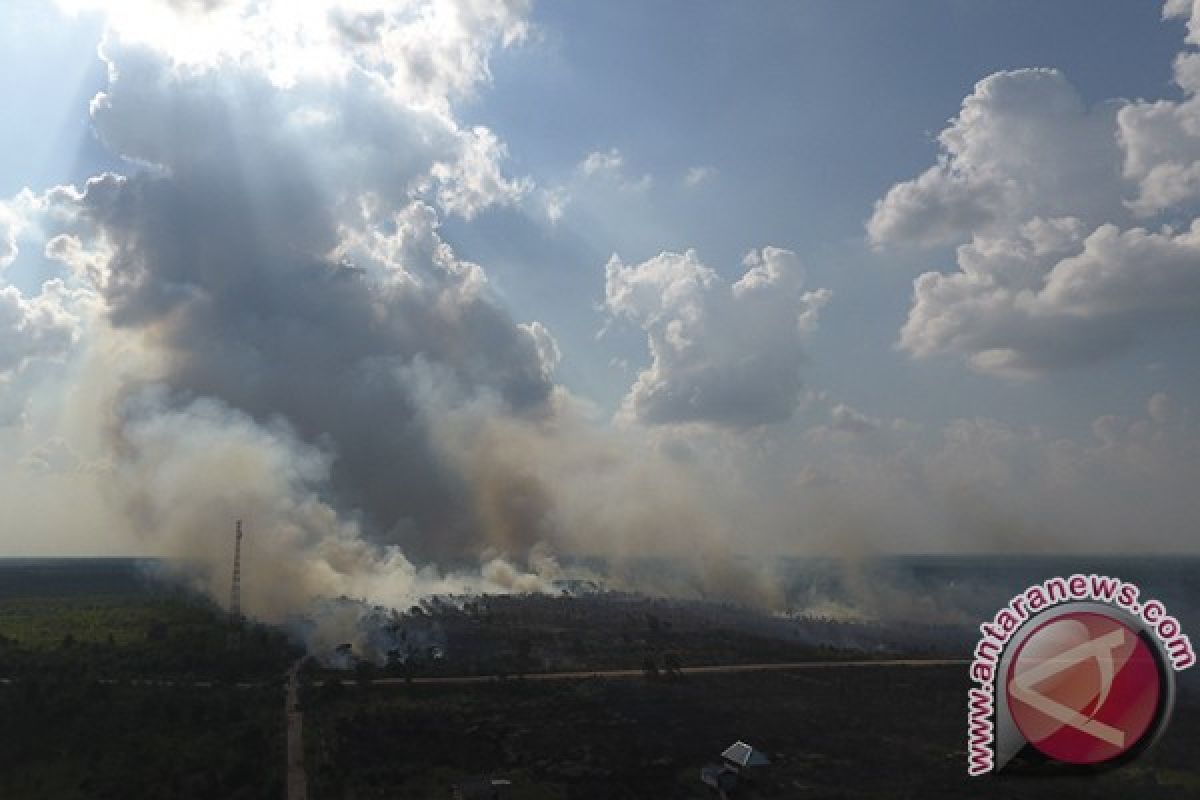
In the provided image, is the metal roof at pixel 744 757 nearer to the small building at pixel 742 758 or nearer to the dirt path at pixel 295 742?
the small building at pixel 742 758

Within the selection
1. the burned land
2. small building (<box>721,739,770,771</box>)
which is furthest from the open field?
small building (<box>721,739,770,771</box>)

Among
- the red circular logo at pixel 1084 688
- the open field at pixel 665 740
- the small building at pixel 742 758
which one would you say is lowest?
the open field at pixel 665 740

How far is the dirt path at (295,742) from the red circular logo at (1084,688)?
58778 mm

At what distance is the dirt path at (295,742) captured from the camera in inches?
2726

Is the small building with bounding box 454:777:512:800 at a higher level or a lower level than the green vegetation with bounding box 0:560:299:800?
lower

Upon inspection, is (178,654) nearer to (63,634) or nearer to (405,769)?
(63,634)

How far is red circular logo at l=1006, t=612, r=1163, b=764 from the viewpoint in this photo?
2312 cm

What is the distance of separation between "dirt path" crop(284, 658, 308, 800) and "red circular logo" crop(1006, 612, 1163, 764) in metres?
58.8

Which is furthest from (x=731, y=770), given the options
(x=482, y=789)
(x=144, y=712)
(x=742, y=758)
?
(x=144, y=712)

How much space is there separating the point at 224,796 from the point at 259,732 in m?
14.2

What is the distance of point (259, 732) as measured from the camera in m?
81.6

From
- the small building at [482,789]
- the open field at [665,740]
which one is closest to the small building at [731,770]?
the open field at [665,740]

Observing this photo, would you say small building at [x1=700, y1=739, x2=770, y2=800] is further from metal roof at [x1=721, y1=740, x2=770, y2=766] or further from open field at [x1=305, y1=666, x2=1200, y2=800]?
open field at [x1=305, y1=666, x2=1200, y2=800]

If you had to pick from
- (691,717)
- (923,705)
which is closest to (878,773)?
(691,717)
